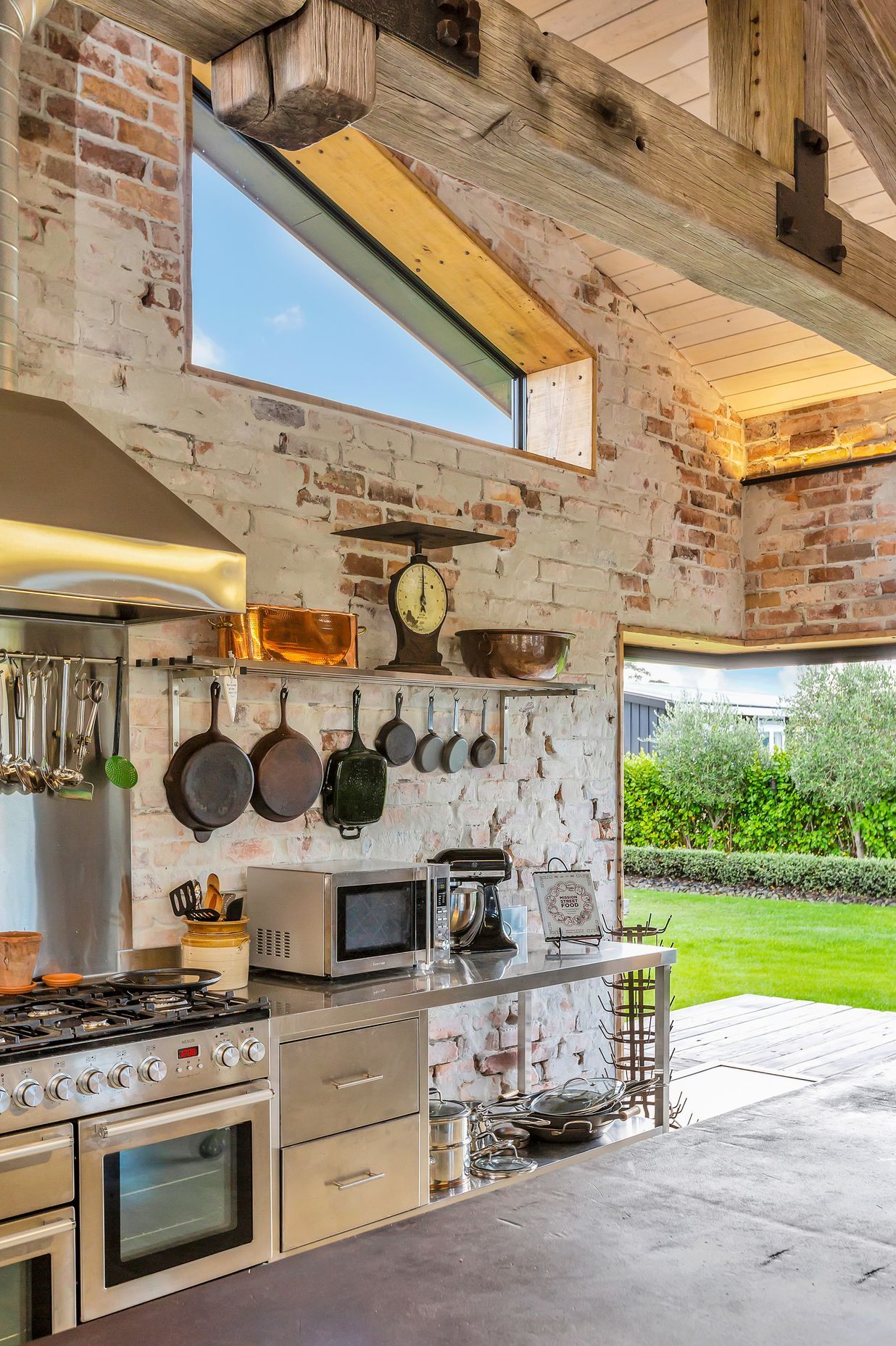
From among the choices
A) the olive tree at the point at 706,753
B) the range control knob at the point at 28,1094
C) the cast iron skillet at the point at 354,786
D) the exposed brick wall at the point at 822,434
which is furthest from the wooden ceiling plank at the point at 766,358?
the olive tree at the point at 706,753

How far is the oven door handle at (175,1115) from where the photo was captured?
2.42m

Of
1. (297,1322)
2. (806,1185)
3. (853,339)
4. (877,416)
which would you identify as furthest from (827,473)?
(297,1322)

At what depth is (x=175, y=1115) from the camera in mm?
2521

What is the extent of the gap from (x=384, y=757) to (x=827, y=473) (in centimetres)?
245

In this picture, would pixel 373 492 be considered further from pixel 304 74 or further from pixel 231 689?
pixel 304 74

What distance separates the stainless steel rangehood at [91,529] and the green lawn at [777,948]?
18.5 ft

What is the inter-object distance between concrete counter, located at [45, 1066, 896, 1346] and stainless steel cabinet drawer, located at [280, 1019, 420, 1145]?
1299 mm

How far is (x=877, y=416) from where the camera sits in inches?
193

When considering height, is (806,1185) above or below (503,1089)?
above

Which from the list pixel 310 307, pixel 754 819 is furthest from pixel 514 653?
pixel 754 819

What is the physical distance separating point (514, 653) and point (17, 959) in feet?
5.72

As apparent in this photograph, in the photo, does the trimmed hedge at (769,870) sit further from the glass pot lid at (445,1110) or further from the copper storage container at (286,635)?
the copper storage container at (286,635)

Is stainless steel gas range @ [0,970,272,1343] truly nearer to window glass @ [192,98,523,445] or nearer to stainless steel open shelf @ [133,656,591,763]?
stainless steel open shelf @ [133,656,591,763]

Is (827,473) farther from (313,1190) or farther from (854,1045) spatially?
(313,1190)
